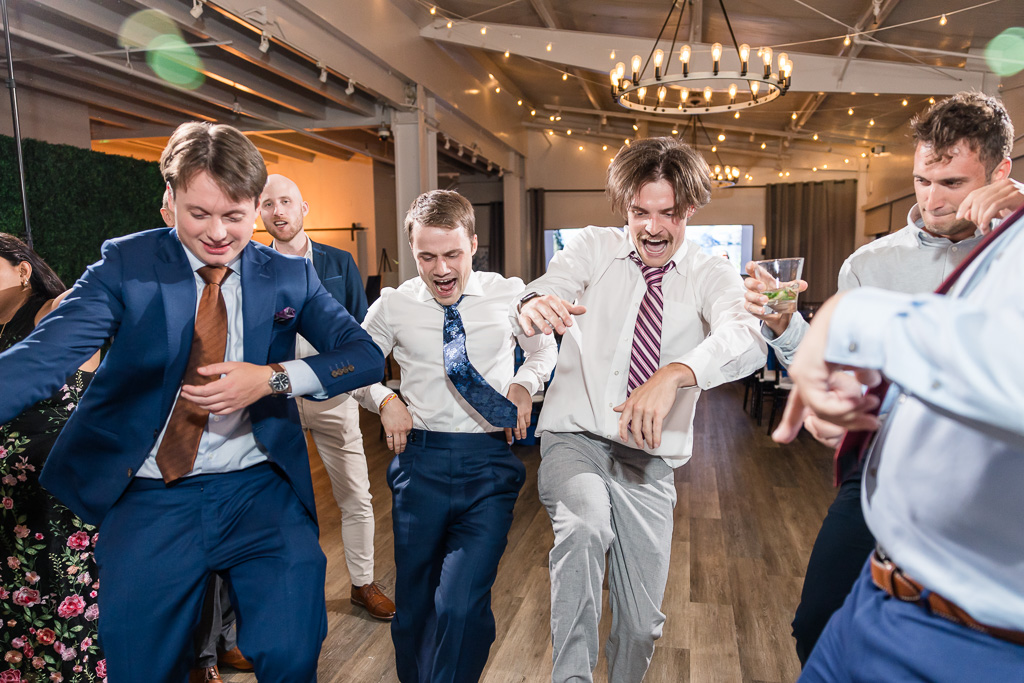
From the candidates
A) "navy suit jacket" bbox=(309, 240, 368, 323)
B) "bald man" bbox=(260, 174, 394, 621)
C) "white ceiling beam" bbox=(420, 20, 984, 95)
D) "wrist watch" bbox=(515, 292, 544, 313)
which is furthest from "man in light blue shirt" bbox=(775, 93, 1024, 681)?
"white ceiling beam" bbox=(420, 20, 984, 95)

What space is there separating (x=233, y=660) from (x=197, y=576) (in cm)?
127

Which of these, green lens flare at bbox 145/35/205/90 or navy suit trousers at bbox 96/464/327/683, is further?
green lens flare at bbox 145/35/205/90

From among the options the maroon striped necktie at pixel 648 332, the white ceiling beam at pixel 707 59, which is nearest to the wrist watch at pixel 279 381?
the maroon striped necktie at pixel 648 332

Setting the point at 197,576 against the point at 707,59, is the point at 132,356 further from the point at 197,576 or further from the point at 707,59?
the point at 707,59

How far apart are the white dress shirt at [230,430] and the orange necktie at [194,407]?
0.02m

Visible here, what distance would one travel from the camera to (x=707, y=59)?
7.92 meters

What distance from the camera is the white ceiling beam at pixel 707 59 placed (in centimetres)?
789

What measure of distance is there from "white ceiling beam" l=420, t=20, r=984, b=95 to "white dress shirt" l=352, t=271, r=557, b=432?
21.3 feet

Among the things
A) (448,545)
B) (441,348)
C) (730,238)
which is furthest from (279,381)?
(730,238)

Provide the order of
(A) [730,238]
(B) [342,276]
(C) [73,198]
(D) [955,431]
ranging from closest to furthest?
(D) [955,431]
(B) [342,276]
(C) [73,198]
(A) [730,238]

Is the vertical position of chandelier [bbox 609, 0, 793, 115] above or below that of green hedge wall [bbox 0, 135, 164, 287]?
above

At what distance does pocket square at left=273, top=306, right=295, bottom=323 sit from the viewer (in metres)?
1.72

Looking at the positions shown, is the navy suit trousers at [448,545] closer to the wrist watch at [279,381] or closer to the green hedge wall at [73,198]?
the wrist watch at [279,381]

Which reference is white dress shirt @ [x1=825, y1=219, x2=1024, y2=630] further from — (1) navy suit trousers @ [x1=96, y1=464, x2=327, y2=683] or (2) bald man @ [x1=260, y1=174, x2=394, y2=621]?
(2) bald man @ [x1=260, y1=174, x2=394, y2=621]
